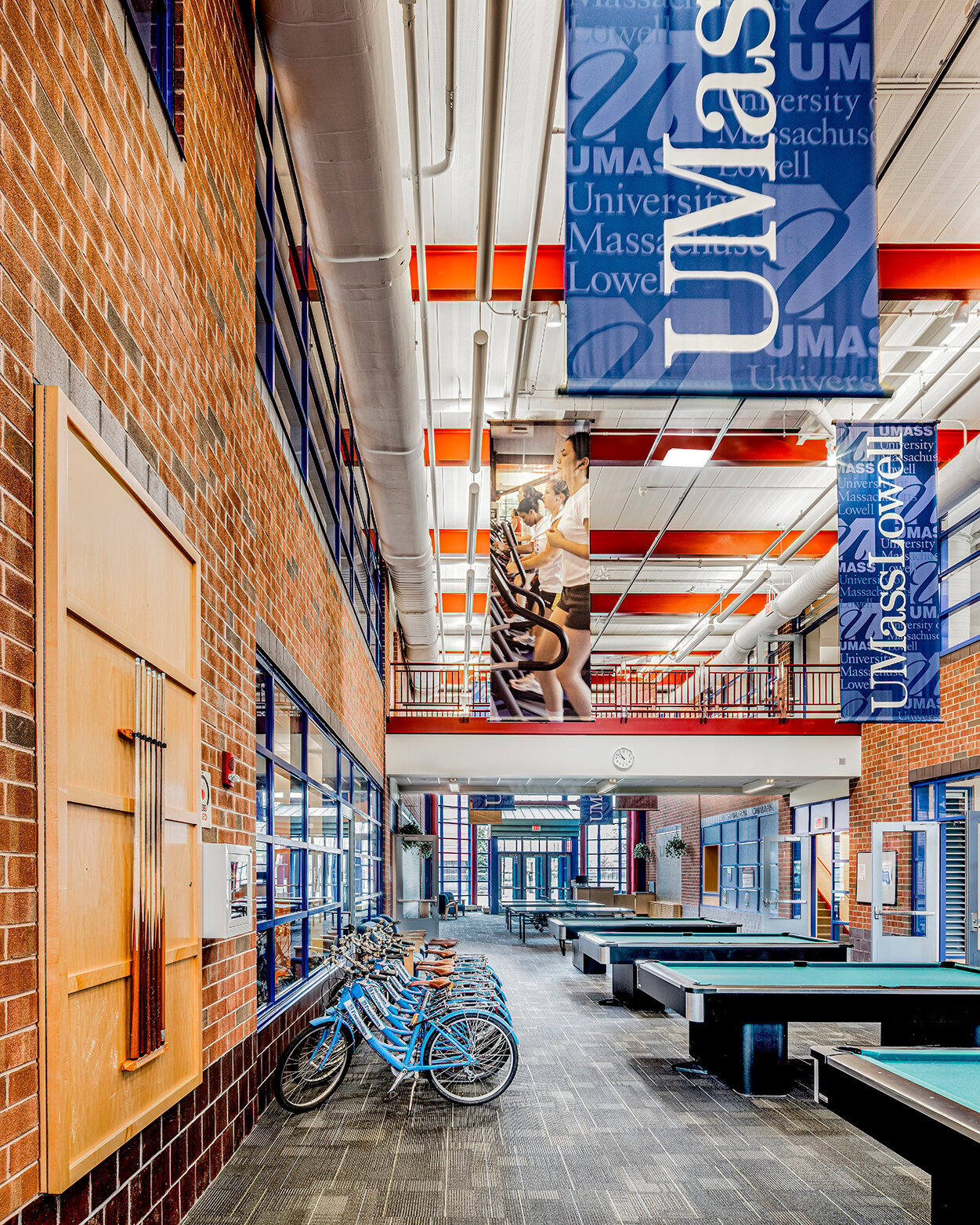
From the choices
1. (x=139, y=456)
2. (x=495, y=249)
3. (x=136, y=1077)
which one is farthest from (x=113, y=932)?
(x=495, y=249)

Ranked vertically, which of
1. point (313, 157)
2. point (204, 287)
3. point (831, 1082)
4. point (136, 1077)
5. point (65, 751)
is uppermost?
point (313, 157)

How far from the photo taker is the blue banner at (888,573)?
9.02 m

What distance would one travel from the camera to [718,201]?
15.2 feet

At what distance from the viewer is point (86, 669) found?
8.60 ft

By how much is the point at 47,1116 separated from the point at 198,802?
155 centimetres

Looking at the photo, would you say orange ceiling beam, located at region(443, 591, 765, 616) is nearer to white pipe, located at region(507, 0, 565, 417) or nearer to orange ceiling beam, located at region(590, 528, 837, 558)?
orange ceiling beam, located at region(590, 528, 837, 558)

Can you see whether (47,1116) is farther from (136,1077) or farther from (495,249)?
(495,249)

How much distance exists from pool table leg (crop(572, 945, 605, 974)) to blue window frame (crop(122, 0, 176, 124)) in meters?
11.1

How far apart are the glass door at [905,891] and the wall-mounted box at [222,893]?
1020cm

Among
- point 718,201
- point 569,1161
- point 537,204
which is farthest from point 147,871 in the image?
point 537,204

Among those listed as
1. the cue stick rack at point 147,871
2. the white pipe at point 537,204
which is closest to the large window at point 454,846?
the white pipe at point 537,204

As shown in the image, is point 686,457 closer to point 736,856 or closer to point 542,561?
point 542,561

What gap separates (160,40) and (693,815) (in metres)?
24.3

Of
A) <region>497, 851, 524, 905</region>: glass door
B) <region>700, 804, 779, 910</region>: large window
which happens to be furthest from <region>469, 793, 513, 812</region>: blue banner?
<region>700, 804, 779, 910</region>: large window
